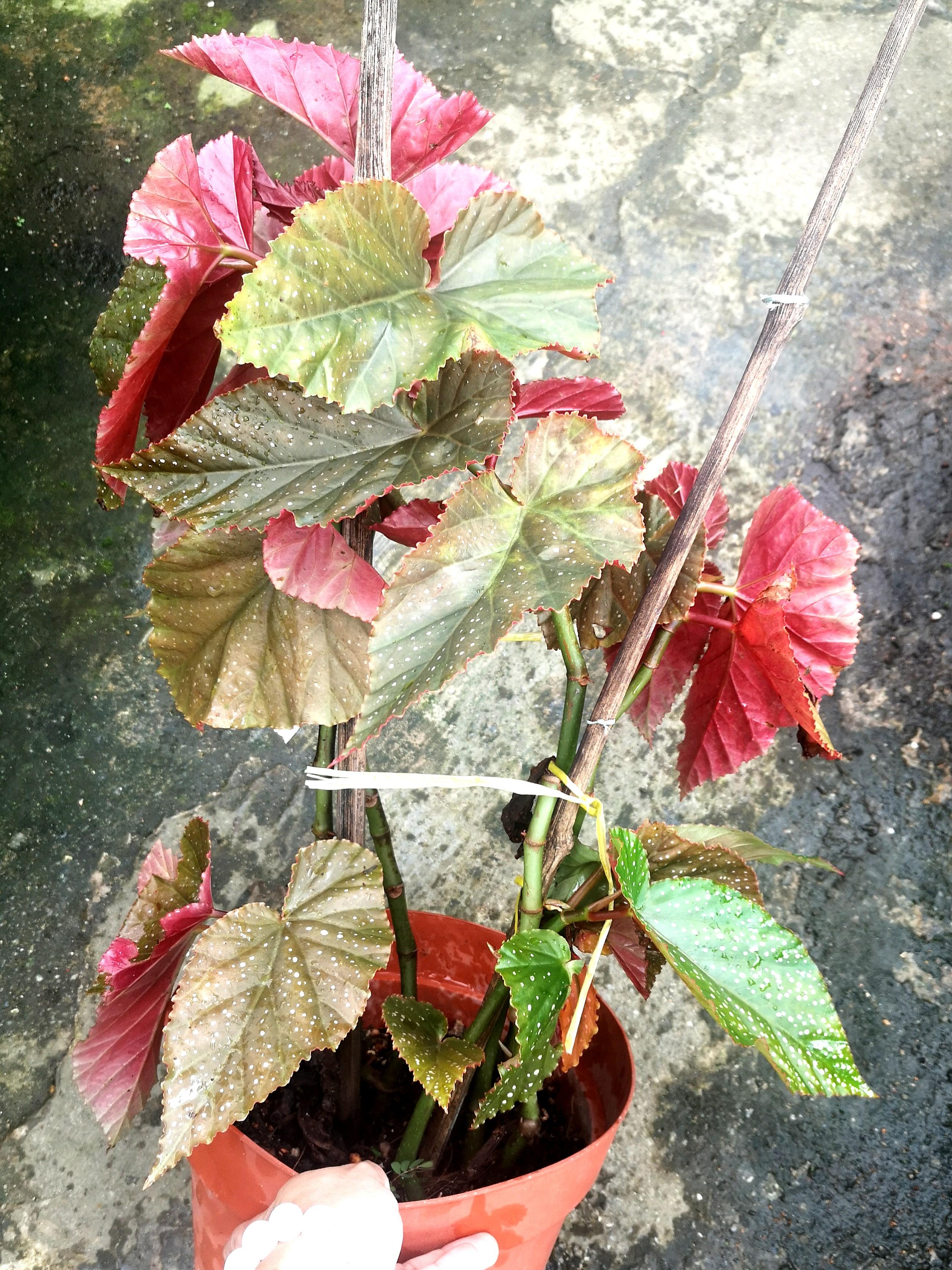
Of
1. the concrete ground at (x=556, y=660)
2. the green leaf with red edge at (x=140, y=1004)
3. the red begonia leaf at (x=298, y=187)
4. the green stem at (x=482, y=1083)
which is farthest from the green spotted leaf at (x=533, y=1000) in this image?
the concrete ground at (x=556, y=660)

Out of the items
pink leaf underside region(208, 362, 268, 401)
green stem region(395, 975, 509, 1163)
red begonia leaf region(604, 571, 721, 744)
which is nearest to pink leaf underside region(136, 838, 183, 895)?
pink leaf underside region(208, 362, 268, 401)

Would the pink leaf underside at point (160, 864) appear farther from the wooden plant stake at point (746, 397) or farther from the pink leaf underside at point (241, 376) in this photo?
the wooden plant stake at point (746, 397)

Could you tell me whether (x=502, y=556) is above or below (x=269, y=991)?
above

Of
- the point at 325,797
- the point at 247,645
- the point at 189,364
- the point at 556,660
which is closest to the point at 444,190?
the point at 189,364

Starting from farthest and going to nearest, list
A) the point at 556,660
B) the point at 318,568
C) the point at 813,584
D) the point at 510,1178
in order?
the point at 556,660
the point at 510,1178
the point at 813,584
the point at 318,568

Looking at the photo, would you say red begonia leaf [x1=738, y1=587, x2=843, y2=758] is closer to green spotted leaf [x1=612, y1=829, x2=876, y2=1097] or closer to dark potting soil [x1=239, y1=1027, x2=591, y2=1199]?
green spotted leaf [x1=612, y1=829, x2=876, y2=1097]

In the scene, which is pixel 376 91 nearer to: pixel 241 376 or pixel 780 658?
pixel 241 376

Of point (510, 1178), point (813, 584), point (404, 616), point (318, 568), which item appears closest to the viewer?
point (404, 616)
